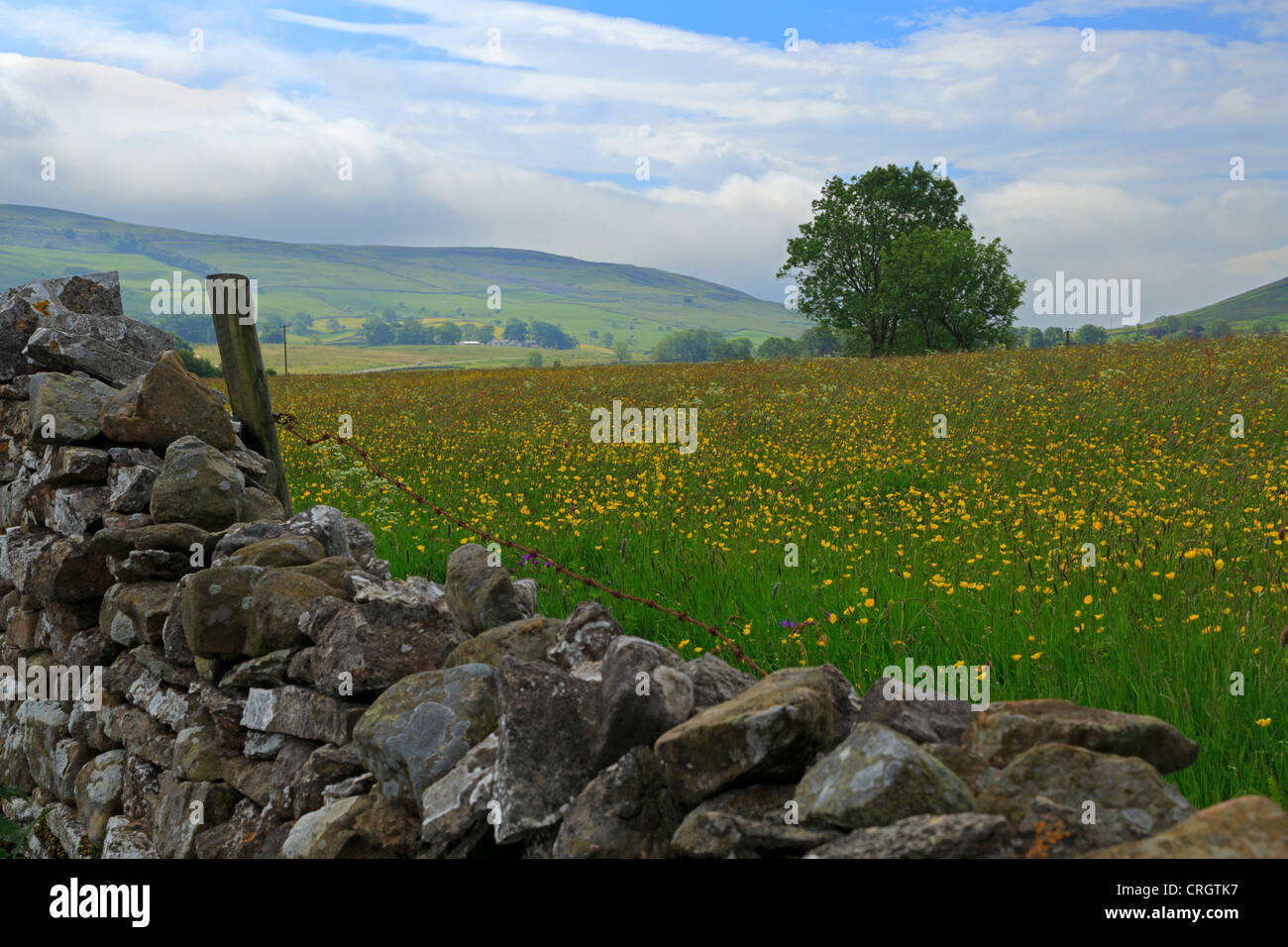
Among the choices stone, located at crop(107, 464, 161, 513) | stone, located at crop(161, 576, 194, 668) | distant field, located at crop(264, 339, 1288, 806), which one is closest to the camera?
distant field, located at crop(264, 339, 1288, 806)

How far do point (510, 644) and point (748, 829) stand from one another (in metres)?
1.45

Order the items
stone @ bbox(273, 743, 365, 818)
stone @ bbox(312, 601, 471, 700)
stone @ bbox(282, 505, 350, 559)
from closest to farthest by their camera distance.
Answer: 1. stone @ bbox(273, 743, 365, 818)
2. stone @ bbox(312, 601, 471, 700)
3. stone @ bbox(282, 505, 350, 559)

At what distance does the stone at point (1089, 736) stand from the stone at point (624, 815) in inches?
34.0

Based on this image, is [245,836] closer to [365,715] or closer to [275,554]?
[365,715]

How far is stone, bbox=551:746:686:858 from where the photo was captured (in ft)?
7.32

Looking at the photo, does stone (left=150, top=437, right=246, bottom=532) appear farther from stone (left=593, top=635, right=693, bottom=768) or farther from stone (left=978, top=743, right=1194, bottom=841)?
stone (left=978, top=743, right=1194, bottom=841)

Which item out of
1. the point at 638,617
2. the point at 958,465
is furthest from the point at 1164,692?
the point at 958,465

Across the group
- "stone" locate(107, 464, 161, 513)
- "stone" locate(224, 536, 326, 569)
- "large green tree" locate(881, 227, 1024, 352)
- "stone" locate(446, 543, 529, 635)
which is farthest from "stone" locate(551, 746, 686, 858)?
"large green tree" locate(881, 227, 1024, 352)

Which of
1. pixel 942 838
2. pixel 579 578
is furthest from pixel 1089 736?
pixel 579 578

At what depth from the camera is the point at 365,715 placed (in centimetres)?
298

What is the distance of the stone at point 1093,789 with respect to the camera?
5.98 feet

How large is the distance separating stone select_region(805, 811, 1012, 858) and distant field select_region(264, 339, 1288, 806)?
166 centimetres
